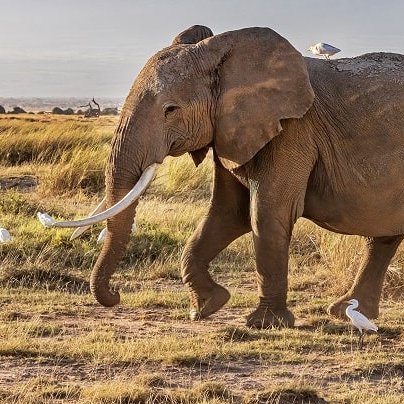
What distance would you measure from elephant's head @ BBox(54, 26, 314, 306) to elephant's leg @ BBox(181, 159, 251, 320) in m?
0.69

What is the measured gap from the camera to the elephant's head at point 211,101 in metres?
8.08

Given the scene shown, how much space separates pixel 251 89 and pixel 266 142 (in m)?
0.43

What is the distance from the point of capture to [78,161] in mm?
18578

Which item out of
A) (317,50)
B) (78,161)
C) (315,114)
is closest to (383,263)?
(315,114)

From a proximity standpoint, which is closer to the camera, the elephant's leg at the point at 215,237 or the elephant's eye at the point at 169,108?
the elephant's eye at the point at 169,108

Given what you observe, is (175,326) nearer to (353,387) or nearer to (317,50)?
(353,387)

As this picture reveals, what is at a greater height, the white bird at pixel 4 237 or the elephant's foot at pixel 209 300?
the elephant's foot at pixel 209 300

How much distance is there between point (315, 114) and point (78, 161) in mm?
10264

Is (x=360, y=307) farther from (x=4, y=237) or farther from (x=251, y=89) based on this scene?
(x=4, y=237)

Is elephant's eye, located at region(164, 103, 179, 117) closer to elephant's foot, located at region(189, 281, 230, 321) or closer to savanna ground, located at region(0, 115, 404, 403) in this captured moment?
savanna ground, located at region(0, 115, 404, 403)

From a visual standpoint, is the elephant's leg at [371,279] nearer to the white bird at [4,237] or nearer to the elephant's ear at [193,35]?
the elephant's ear at [193,35]

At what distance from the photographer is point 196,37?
8.93 meters

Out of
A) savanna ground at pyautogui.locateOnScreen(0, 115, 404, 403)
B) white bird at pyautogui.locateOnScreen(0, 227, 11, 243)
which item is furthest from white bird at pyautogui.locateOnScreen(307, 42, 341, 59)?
white bird at pyautogui.locateOnScreen(0, 227, 11, 243)

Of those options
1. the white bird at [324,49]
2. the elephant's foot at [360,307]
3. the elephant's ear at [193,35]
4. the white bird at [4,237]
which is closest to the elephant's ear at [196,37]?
the elephant's ear at [193,35]
